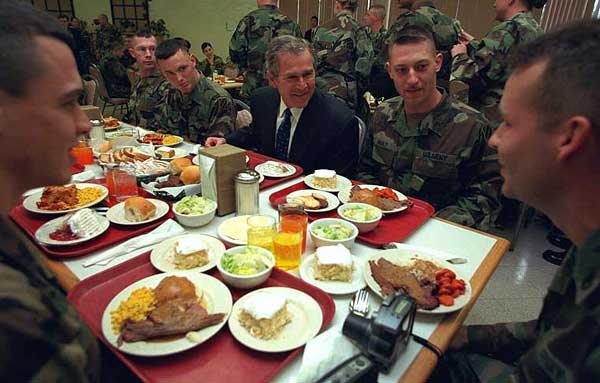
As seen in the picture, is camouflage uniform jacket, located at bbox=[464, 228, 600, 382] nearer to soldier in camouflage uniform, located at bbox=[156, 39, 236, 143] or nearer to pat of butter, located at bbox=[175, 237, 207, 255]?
pat of butter, located at bbox=[175, 237, 207, 255]

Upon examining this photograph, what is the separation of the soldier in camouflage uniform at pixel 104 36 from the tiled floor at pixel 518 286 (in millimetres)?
8627

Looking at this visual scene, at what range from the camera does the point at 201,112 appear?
3182 mm

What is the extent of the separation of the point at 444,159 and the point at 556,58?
134 centimetres

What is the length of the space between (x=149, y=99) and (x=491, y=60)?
3204mm

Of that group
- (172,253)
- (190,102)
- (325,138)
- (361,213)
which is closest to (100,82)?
(190,102)

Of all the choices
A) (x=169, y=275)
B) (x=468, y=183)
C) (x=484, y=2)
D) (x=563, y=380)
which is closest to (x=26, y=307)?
(x=169, y=275)

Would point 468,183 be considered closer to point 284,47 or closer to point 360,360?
point 284,47

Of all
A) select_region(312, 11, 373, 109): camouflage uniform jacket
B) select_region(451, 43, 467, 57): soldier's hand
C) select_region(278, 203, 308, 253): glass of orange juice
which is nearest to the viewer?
select_region(278, 203, 308, 253): glass of orange juice

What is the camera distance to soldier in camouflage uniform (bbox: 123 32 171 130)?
11.8 feet

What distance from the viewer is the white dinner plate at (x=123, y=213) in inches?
58.5

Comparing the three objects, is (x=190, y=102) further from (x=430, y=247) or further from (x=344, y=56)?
(x=430, y=247)

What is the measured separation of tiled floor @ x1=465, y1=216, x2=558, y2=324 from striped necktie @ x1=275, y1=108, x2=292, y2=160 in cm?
160

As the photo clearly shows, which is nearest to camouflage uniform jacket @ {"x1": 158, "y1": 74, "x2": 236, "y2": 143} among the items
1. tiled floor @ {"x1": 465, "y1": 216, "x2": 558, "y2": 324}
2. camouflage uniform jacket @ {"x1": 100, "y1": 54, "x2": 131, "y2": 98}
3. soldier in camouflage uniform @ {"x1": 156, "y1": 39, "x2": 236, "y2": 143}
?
soldier in camouflage uniform @ {"x1": 156, "y1": 39, "x2": 236, "y2": 143}

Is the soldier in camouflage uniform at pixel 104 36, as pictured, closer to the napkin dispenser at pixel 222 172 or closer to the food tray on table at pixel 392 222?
the napkin dispenser at pixel 222 172
